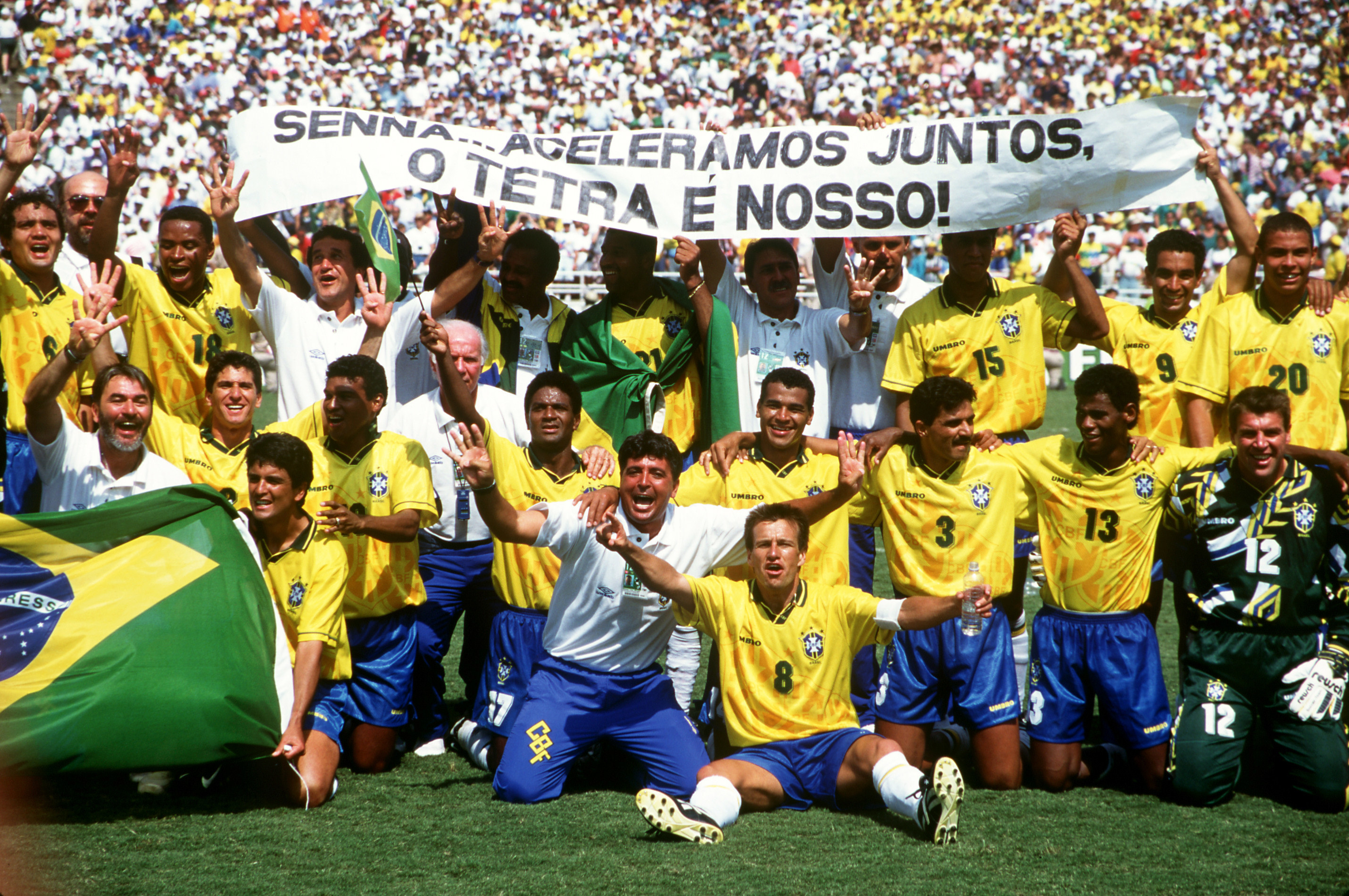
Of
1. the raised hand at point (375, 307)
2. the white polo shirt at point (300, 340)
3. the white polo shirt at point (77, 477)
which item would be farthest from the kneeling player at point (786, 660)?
the white polo shirt at point (300, 340)

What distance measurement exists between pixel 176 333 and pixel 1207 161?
16.0ft

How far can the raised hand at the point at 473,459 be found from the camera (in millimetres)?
4797

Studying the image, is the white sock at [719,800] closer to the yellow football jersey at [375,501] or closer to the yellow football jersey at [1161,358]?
the yellow football jersey at [375,501]

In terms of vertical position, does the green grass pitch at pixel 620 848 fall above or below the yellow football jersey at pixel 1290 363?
below

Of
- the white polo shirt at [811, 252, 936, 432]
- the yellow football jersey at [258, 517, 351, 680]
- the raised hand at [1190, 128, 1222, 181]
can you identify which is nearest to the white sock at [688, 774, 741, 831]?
the yellow football jersey at [258, 517, 351, 680]

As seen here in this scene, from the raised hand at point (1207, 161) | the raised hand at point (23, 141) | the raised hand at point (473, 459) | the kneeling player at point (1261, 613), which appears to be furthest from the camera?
the raised hand at point (1207, 161)

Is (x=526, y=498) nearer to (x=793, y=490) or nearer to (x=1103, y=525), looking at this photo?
(x=793, y=490)

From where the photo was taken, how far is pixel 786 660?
4996 millimetres

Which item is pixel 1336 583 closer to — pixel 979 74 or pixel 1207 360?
pixel 1207 360

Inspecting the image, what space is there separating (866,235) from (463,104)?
1864cm

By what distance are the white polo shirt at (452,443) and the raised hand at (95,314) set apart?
140cm

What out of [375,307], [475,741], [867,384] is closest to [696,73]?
[867,384]

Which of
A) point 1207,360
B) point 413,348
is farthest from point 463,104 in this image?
point 1207,360

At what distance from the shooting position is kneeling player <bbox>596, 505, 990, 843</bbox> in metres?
4.87
